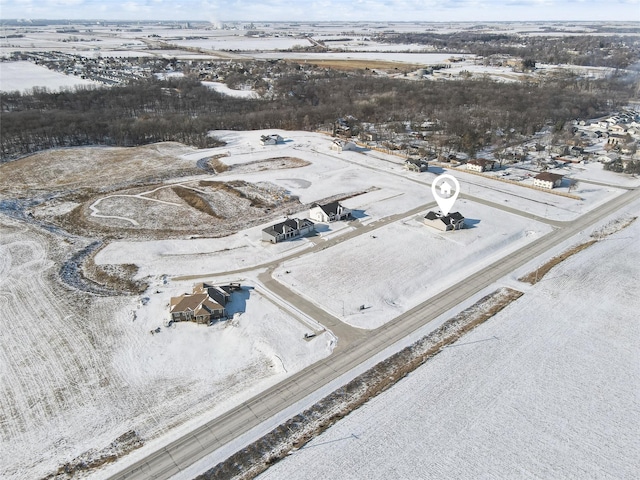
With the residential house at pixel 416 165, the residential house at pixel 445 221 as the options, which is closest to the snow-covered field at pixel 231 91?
the residential house at pixel 416 165

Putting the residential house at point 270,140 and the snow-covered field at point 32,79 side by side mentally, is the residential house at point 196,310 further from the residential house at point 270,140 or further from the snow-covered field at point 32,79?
the snow-covered field at point 32,79

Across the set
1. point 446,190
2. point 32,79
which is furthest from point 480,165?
point 32,79

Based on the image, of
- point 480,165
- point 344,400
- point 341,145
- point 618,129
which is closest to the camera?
point 344,400

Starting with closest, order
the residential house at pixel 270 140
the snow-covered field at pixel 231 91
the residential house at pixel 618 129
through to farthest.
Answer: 1. the residential house at pixel 270 140
2. the residential house at pixel 618 129
3. the snow-covered field at pixel 231 91

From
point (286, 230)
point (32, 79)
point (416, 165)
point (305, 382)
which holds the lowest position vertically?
point (305, 382)

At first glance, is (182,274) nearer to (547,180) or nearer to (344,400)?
(344,400)

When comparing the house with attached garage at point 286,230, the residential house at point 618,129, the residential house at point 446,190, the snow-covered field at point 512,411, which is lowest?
the snow-covered field at point 512,411

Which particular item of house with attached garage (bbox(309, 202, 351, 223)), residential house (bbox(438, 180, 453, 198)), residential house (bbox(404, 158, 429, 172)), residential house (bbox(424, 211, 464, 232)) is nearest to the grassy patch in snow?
residential house (bbox(424, 211, 464, 232))

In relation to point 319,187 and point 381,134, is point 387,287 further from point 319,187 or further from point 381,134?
point 381,134
